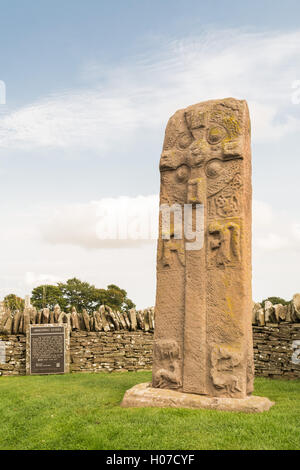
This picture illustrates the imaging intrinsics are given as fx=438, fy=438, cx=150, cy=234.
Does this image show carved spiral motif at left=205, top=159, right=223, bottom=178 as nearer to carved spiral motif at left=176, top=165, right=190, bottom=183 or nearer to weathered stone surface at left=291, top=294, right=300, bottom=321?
carved spiral motif at left=176, top=165, right=190, bottom=183

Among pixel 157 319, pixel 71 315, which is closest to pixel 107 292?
pixel 71 315

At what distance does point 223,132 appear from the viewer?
23.5 ft

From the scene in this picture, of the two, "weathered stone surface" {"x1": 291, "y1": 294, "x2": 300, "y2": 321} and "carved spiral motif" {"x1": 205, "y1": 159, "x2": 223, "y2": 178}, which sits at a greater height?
"carved spiral motif" {"x1": 205, "y1": 159, "x2": 223, "y2": 178}

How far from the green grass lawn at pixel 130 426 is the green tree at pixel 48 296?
3449 cm

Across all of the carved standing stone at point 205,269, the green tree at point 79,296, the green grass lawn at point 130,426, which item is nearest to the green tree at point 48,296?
the green tree at point 79,296

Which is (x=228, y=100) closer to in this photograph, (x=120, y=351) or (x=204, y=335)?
(x=204, y=335)

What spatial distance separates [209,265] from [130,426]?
265cm

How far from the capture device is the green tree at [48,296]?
4141cm

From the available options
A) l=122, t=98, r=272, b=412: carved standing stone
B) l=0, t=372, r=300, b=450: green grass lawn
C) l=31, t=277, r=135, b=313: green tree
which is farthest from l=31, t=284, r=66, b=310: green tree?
l=122, t=98, r=272, b=412: carved standing stone

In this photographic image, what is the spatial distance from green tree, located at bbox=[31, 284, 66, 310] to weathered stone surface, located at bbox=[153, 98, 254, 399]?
35.4m

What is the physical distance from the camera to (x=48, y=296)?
41594 mm

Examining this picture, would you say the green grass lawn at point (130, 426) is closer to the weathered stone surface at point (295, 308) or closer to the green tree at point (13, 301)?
the weathered stone surface at point (295, 308)

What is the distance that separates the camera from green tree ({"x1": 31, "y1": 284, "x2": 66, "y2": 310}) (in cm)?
4141
